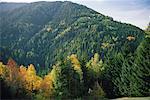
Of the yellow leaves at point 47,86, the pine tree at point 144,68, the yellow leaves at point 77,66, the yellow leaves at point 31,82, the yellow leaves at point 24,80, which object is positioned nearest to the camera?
the yellow leaves at point 24,80

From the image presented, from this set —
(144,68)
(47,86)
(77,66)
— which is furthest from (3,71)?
(144,68)

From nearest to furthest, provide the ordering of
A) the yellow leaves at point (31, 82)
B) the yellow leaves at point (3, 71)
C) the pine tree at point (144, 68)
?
the yellow leaves at point (3, 71) → the pine tree at point (144, 68) → the yellow leaves at point (31, 82)

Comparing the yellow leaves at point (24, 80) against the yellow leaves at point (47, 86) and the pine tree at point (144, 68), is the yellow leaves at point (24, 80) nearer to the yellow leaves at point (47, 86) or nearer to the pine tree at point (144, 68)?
the yellow leaves at point (47, 86)

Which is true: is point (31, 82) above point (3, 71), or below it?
below

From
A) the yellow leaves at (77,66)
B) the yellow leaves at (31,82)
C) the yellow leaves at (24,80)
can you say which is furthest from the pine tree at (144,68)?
the yellow leaves at (31,82)

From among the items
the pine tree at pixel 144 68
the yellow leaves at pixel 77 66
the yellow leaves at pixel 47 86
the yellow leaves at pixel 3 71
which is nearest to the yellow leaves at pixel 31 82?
the yellow leaves at pixel 47 86

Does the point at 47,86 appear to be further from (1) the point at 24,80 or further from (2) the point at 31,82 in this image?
(1) the point at 24,80

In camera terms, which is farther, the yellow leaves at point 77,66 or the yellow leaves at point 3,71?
the yellow leaves at point 77,66

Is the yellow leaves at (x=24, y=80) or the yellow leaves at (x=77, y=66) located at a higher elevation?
the yellow leaves at (x=77, y=66)

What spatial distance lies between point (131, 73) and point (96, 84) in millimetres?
6885

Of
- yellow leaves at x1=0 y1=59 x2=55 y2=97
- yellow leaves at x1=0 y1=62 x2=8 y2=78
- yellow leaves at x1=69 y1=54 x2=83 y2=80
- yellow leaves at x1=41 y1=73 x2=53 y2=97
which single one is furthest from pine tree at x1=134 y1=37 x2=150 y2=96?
yellow leaves at x1=0 y1=62 x2=8 y2=78

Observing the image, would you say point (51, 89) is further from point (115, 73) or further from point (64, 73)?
point (115, 73)

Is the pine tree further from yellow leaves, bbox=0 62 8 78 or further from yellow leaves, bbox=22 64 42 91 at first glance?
yellow leaves, bbox=0 62 8 78

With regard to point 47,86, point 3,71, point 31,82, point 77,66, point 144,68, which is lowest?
point 47,86
